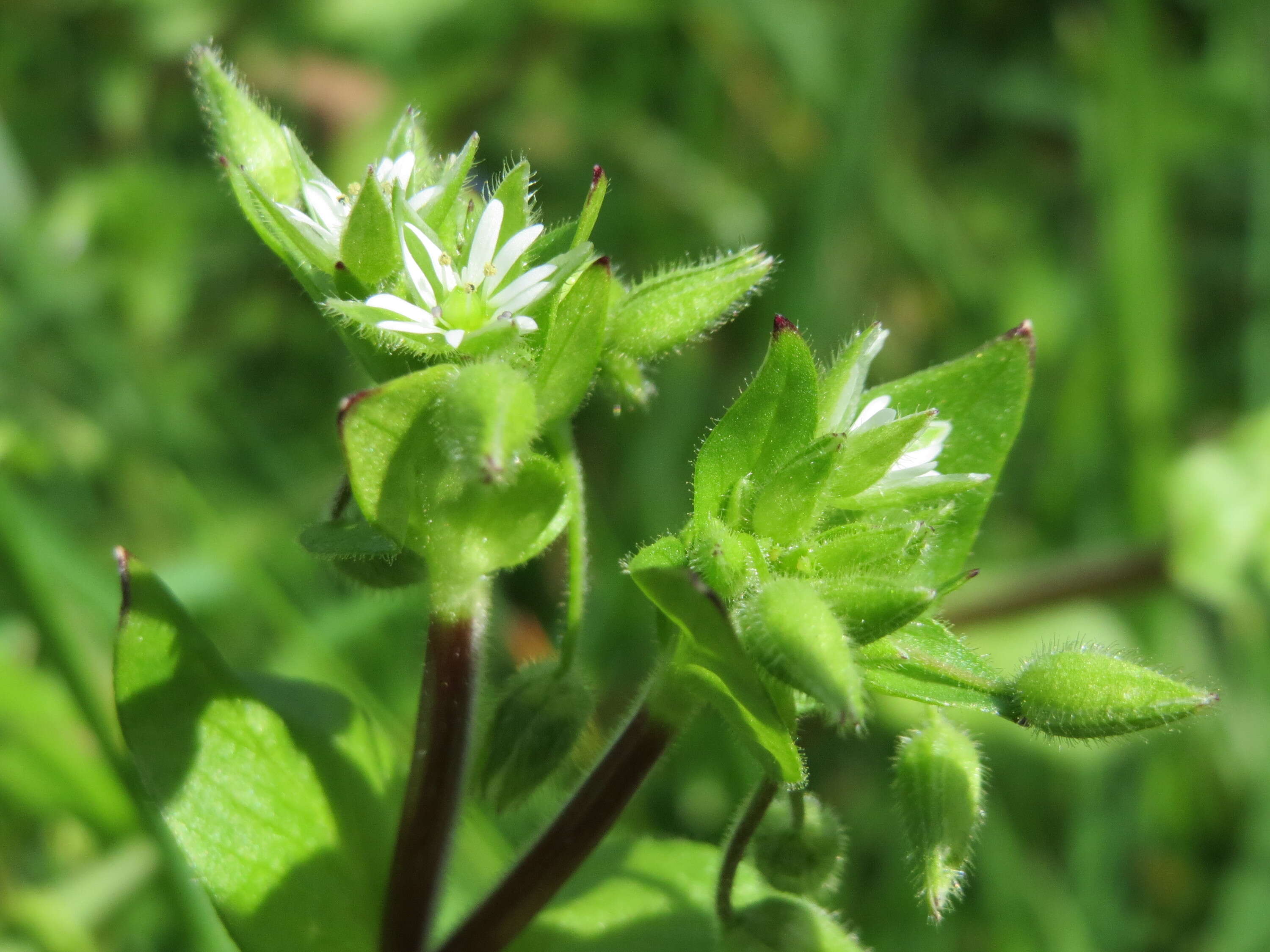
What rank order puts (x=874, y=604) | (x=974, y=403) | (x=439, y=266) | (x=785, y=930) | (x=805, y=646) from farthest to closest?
(x=974, y=403) → (x=785, y=930) → (x=439, y=266) → (x=874, y=604) → (x=805, y=646)

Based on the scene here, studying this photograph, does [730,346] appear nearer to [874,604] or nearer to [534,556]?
[534,556]

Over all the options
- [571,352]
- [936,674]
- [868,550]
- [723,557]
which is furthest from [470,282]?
[936,674]

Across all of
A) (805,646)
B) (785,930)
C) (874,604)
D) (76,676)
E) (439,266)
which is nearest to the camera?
(805,646)

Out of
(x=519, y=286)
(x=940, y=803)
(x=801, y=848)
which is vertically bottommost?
(x=801, y=848)

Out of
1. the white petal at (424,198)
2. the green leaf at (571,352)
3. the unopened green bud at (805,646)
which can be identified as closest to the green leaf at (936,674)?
the unopened green bud at (805,646)

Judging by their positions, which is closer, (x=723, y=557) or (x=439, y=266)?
(x=723, y=557)

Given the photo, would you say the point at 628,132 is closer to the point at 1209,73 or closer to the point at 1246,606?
the point at 1209,73

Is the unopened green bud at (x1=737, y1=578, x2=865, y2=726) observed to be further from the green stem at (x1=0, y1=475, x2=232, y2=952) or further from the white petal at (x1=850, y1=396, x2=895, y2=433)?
the green stem at (x1=0, y1=475, x2=232, y2=952)

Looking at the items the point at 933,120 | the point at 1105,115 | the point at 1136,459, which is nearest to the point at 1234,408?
the point at 1136,459
